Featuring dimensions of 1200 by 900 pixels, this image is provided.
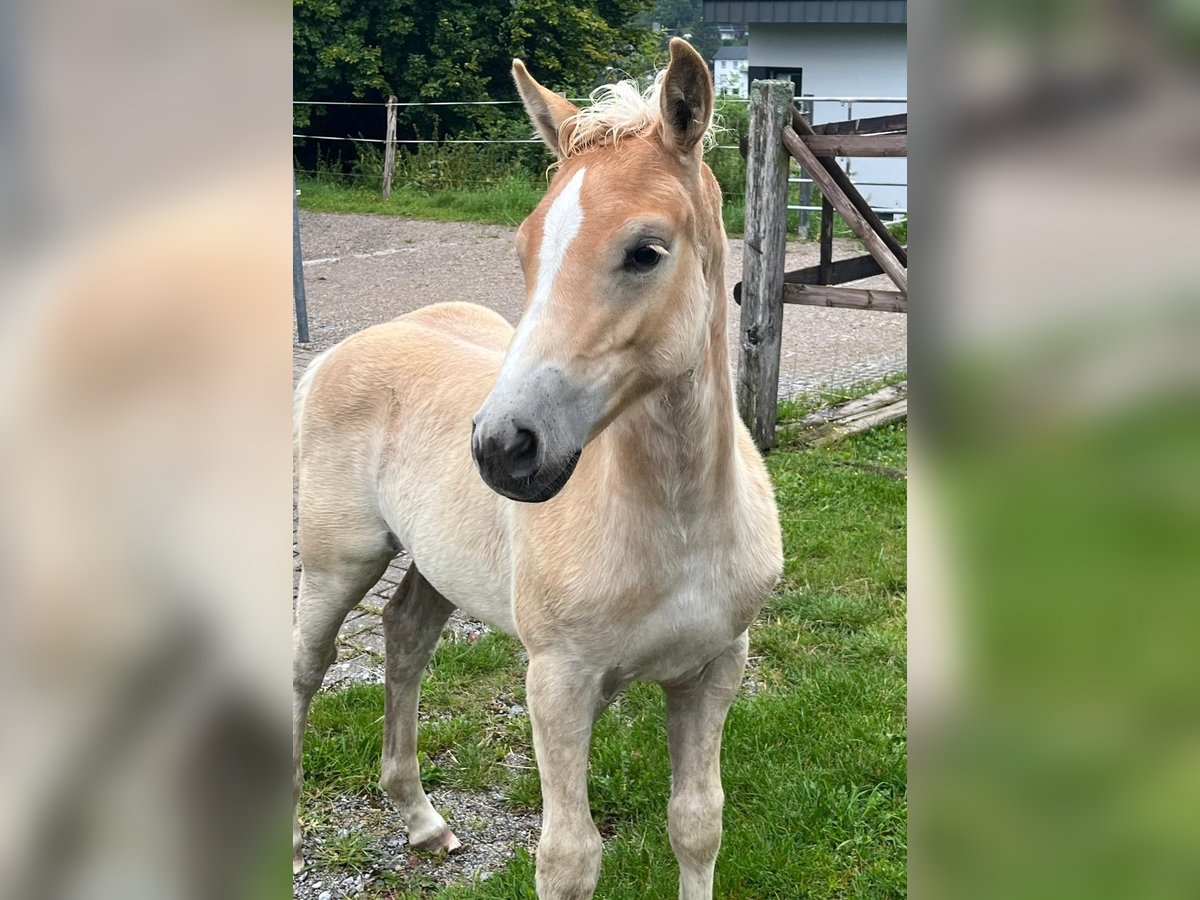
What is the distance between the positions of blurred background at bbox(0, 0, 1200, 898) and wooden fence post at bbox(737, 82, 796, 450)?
5918 millimetres

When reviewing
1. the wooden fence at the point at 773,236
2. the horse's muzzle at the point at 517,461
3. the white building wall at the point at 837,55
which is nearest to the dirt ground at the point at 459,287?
the wooden fence at the point at 773,236

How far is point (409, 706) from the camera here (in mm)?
3133

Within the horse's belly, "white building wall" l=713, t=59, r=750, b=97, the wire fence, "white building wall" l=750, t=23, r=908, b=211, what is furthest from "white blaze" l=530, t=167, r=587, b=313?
"white building wall" l=713, t=59, r=750, b=97

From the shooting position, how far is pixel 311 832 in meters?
3.20

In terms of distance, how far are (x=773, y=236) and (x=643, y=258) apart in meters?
4.72

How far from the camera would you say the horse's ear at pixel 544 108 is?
227cm

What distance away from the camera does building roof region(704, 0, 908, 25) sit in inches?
797

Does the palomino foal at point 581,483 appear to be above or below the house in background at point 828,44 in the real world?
below

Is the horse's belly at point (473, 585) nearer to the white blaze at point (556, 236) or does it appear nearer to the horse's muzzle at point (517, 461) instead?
the horse's muzzle at point (517, 461)
